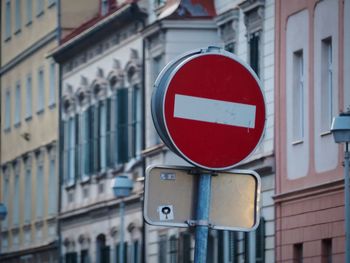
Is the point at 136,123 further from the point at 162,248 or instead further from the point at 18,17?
the point at 18,17

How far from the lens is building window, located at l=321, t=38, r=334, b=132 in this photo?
27625mm

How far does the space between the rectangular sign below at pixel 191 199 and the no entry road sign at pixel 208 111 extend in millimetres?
92

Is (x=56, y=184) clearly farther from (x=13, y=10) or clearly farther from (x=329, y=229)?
(x=329, y=229)

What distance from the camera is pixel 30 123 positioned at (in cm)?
5497

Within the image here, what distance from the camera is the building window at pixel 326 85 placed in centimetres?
2762

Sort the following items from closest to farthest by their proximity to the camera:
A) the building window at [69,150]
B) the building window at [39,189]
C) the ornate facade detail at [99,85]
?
the ornate facade detail at [99,85] < the building window at [69,150] < the building window at [39,189]

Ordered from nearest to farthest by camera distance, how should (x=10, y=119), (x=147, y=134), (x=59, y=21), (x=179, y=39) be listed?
(x=179, y=39) → (x=147, y=134) → (x=59, y=21) → (x=10, y=119)

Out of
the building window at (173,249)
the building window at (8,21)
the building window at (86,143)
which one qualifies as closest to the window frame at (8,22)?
the building window at (8,21)

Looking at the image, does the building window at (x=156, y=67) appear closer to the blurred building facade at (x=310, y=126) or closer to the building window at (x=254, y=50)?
the building window at (x=254, y=50)

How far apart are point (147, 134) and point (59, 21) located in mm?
11187

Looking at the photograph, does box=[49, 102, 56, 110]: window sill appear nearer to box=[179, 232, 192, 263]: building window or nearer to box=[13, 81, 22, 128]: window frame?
box=[13, 81, 22, 128]: window frame

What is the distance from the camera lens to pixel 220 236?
34.6 m

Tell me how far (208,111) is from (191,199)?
0.36 metres

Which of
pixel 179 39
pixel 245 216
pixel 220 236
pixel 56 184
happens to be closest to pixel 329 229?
pixel 220 236
